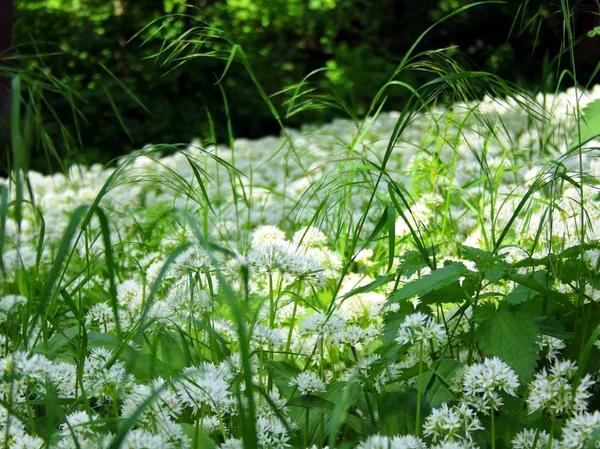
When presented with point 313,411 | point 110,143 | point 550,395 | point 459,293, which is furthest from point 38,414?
point 110,143

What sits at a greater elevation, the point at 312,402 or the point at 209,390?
the point at 209,390

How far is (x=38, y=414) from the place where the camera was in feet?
6.12

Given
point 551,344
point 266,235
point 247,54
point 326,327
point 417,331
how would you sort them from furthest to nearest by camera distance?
point 247,54 → point 266,235 → point 326,327 → point 551,344 → point 417,331

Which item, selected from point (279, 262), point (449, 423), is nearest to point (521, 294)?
point (449, 423)

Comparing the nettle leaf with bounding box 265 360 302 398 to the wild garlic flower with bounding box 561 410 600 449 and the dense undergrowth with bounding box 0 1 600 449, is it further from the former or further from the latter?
the wild garlic flower with bounding box 561 410 600 449

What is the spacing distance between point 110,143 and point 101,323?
6.38 m

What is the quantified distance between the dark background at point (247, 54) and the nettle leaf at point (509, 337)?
5590 millimetres

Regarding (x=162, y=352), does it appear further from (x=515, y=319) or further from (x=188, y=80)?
(x=188, y=80)

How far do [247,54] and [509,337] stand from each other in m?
8.23

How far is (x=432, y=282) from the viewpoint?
5.26 feet

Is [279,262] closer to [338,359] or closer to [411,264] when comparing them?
[411,264]

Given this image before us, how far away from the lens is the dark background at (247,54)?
8.18 meters

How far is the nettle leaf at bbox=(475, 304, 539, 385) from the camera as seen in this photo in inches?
59.7

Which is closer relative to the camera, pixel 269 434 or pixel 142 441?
pixel 142 441
